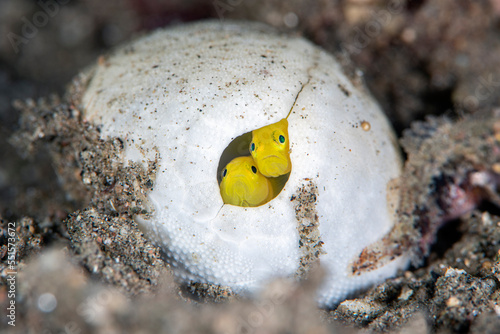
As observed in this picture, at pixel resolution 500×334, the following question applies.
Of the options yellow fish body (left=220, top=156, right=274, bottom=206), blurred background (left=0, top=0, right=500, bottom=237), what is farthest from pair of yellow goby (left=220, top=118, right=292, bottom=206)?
blurred background (left=0, top=0, right=500, bottom=237)

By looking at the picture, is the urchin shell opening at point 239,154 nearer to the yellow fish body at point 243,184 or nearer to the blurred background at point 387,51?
the yellow fish body at point 243,184

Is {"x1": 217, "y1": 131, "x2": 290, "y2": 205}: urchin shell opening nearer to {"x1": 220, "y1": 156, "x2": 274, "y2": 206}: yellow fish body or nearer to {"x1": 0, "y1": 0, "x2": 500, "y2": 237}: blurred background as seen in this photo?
{"x1": 220, "y1": 156, "x2": 274, "y2": 206}: yellow fish body

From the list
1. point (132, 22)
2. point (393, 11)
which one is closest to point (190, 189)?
point (393, 11)

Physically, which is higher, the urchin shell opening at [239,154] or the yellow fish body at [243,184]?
the urchin shell opening at [239,154]

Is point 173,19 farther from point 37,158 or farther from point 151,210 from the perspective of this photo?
point 151,210

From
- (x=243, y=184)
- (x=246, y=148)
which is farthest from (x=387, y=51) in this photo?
(x=243, y=184)

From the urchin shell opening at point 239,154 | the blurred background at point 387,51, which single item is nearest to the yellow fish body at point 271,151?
the urchin shell opening at point 239,154
